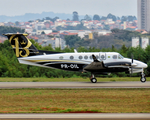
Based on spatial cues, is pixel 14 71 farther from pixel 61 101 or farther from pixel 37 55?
pixel 61 101

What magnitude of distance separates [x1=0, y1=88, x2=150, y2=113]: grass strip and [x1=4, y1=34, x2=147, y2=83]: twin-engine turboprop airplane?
5.03m

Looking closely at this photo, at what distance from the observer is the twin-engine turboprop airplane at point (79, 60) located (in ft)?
110

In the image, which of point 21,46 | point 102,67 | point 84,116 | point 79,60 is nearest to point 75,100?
point 84,116

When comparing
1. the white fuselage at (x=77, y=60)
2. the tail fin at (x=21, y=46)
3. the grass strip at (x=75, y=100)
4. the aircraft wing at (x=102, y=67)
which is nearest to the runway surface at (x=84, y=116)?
the grass strip at (x=75, y=100)

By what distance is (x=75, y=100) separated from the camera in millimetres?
24141

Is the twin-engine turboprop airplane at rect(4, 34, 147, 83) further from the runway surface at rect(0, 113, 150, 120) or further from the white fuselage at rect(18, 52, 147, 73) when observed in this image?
the runway surface at rect(0, 113, 150, 120)

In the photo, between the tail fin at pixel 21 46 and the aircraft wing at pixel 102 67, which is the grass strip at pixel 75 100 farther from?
the tail fin at pixel 21 46

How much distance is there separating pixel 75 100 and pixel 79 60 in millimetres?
10897

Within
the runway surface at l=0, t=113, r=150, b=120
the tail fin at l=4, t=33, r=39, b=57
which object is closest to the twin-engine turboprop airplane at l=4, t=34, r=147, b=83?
the tail fin at l=4, t=33, r=39, b=57

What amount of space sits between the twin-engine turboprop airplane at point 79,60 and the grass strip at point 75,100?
16.5ft

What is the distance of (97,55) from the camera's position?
34.2 m

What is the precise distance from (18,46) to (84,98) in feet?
43.9

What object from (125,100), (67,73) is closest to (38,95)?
(125,100)

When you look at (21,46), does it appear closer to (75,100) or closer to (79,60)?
(79,60)
